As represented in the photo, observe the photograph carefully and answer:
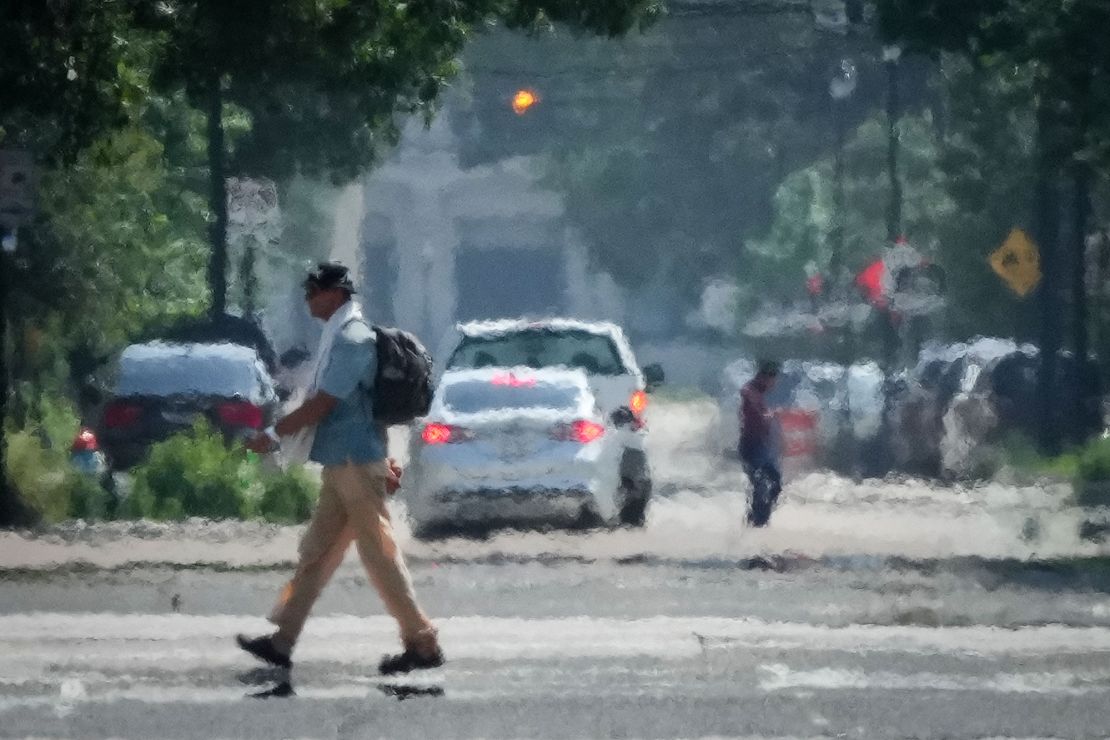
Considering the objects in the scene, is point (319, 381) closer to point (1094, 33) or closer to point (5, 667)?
point (5, 667)

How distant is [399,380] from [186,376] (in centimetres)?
1468

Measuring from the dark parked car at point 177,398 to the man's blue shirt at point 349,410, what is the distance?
1396cm

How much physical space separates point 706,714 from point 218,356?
16.7 m

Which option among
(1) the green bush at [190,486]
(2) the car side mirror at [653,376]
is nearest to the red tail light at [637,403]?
(2) the car side mirror at [653,376]

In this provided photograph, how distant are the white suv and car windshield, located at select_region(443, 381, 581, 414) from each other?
1117 millimetres

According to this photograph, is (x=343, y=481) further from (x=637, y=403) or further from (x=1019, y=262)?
(x=1019, y=262)

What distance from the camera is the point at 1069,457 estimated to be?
29953 mm

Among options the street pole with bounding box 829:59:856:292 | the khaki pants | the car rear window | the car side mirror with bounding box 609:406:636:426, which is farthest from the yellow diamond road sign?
the khaki pants

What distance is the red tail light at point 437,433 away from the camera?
73.2 ft

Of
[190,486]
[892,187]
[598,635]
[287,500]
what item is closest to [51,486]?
[190,486]

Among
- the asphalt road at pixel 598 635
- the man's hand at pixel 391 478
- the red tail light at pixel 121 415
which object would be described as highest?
the red tail light at pixel 121 415

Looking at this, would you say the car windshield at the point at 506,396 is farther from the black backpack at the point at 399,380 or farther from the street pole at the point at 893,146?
the street pole at the point at 893,146

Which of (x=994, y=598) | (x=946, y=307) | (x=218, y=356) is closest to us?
(x=994, y=598)

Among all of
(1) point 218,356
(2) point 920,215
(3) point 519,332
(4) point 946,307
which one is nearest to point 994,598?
(3) point 519,332
